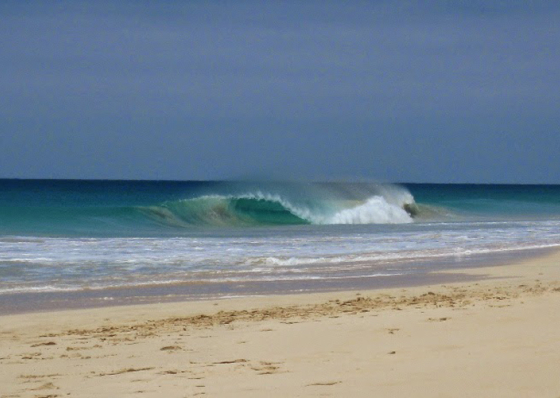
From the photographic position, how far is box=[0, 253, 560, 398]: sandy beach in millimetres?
5473

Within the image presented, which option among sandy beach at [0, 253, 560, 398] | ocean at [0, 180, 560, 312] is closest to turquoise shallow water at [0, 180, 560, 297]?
ocean at [0, 180, 560, 312]

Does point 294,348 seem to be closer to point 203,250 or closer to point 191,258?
point 191,258

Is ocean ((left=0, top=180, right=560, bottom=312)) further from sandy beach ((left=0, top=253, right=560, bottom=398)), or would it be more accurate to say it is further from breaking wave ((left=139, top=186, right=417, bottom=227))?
sandy beach ((left=0, top=253, right=560, bottom=398))

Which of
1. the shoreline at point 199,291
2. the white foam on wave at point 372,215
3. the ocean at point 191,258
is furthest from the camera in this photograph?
the white foam on wave at point 372,215

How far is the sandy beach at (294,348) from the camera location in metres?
5.47

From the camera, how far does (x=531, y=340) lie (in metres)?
6.70

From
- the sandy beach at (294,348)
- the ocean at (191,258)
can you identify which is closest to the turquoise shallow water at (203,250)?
the ocean at (191,258)

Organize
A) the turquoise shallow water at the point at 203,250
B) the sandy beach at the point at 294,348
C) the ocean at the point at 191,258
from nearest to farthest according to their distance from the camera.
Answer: the sandy beach at the point at 294,348 < the ocean at the point at 191,258 < the turquoise shallow water at the point at 203,250

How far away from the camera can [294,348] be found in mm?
6824

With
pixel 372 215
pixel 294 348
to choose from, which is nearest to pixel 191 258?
pixel 294 348

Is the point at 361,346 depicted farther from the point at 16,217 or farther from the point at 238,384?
the point at 16,217

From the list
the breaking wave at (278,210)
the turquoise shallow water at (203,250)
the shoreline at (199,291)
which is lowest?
the shoreline at (199,291)

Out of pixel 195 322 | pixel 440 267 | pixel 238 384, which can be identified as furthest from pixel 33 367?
pixel 440 267

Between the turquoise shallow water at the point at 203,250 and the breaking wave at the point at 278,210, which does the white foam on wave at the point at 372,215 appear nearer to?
the breaking wave at the point at 278,210
